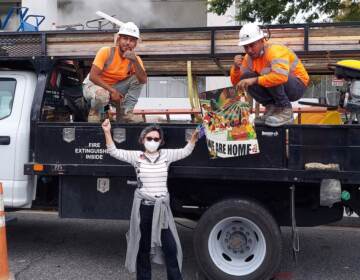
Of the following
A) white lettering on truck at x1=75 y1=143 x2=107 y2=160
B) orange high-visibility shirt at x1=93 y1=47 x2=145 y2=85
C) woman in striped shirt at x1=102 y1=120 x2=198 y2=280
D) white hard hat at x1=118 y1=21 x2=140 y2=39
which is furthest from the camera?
orange high-visibility shirt at x1=93 y1=47 x2=145 y2=85

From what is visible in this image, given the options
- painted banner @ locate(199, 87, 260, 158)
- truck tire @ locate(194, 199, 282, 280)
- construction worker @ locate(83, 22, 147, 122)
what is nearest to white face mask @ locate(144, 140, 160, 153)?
painted banner @ locate(199, 87, 260, 158)

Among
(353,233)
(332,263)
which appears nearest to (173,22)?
(353,233)

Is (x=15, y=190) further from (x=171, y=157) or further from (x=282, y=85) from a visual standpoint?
(x=282, y=85)

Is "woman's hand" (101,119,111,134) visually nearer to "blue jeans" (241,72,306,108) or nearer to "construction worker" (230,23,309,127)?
"construction worker" (230,23,309,127)

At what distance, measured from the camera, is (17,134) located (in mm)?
4902

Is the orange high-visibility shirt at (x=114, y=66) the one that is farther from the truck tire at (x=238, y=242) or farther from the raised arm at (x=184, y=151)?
the truck tire at (x=238, y=242)

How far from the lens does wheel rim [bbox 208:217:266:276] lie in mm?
4359

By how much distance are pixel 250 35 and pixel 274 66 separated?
0.37 m

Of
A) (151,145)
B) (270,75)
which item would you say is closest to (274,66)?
(270,75)

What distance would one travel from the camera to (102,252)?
557cm

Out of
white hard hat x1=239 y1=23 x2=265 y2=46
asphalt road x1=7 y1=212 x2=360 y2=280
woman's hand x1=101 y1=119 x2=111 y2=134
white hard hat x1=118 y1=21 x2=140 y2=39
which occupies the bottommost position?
asphalt road x1=7 y1=212 x2=360 y2=280

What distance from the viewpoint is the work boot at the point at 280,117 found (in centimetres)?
428

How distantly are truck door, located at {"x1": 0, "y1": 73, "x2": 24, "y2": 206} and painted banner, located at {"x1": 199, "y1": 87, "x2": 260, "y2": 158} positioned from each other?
1.96 meters

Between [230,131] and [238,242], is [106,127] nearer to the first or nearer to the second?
[230,131]
